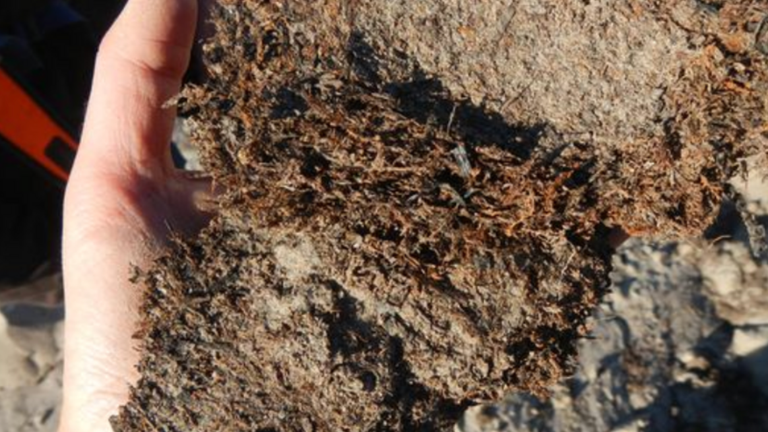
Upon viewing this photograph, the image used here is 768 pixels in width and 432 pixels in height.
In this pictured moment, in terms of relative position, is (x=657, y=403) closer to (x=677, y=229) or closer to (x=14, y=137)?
(x=677, y=229)

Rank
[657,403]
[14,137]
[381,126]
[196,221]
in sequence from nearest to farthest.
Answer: [381,126], [196,221], [14,137], [657,403]

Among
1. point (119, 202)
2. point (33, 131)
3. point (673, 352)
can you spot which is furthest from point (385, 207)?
point (673, 352)

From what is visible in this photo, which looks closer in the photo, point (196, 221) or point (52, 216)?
point (196, 221)

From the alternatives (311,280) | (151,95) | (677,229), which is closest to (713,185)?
(677,229)

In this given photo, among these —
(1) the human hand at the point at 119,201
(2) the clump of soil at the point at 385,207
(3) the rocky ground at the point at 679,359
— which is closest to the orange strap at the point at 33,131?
(1) the human hand at the point at 119,201

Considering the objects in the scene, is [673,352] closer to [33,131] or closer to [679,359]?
[679,359]

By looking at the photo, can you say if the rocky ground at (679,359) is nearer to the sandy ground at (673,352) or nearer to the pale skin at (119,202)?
the sandy ground at (673,352)
